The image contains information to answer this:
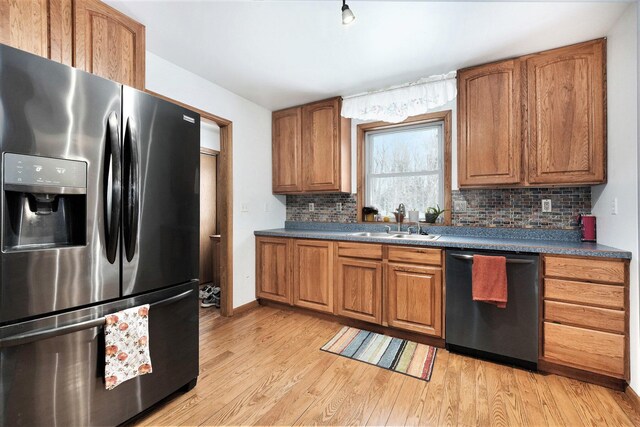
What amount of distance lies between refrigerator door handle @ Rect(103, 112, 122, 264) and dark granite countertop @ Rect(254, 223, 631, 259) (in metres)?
1.84

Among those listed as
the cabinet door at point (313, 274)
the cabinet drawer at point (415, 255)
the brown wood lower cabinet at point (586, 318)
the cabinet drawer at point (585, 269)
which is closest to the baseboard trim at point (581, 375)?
the brown wood lower cabinet at point (586, 318)

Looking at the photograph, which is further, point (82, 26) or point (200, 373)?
point (200, 373)

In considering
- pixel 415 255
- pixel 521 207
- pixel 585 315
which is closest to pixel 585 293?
pixel 585 315

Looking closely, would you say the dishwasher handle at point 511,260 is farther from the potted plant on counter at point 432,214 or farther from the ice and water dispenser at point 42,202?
the ice and water dispenser at point 42,202

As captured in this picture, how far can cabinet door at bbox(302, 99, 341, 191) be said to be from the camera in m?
3.19

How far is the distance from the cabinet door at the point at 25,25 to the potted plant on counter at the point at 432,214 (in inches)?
118

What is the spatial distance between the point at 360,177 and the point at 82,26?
Answer: 260cm

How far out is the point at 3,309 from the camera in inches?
41.3

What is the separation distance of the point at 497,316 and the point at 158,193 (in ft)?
8.01

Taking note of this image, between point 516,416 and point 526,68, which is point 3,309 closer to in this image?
point 516,416

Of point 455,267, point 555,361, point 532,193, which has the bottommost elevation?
point 555,361

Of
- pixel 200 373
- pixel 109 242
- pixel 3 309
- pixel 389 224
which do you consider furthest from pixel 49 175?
pixel 389 224

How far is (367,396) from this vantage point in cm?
175

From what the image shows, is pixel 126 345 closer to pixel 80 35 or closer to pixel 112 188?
pixel 112 188
